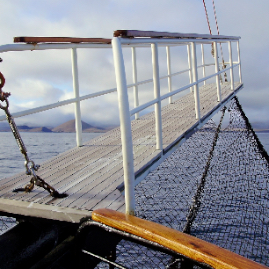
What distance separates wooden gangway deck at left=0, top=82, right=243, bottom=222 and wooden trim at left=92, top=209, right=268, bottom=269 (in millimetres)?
396

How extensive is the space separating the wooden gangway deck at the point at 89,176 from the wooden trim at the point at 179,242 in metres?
0.40

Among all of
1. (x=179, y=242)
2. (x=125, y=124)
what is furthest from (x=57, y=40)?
(x=179, y=242)

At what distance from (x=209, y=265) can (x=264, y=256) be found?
4384 mm

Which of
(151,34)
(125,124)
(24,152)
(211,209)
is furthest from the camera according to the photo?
(211,209)

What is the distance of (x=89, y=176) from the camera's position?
287cm

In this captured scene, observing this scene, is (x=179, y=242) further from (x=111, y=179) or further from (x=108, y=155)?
(x=108, y=155)

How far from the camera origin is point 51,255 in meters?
1.77

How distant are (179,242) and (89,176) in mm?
1640

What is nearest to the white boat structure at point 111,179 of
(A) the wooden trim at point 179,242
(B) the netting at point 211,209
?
(A) the wooden trim at point 179,242

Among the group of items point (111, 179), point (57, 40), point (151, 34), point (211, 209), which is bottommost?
point (211, 209)

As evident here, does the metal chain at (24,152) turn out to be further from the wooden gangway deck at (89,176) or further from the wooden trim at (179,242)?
the wooden trim at (179,242)

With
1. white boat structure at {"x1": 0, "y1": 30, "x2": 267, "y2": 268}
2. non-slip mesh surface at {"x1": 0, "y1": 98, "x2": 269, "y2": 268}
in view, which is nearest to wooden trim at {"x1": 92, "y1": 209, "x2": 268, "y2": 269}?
white boat structure at {"x1": 0, "y1": 30, "x2": 267, "y2": 268}

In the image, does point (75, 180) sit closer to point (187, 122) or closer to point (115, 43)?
point (115, 43)

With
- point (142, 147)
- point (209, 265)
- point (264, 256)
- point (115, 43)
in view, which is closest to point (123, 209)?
point (209, 265)
